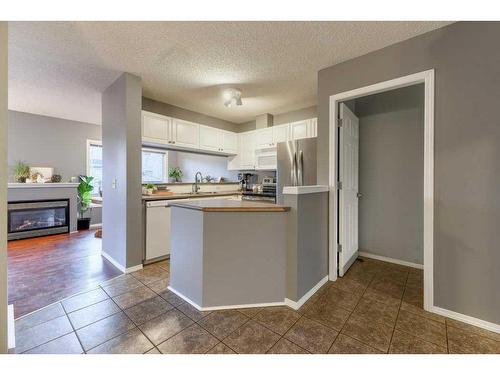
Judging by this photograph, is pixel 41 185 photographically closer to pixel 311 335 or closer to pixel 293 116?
pixel 293 116

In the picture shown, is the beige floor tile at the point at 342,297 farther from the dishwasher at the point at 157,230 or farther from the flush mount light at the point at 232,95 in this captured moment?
the flush mount light at the point at 232,95

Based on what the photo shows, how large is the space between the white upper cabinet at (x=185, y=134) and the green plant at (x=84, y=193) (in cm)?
283

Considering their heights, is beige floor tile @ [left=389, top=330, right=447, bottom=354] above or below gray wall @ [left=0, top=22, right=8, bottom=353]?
below

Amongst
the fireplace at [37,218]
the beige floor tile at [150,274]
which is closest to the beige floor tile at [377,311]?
the beige floor tile at [150,274]

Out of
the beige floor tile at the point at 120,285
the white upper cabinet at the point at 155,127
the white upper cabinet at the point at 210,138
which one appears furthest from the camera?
the white upper cabinet at the point at 210,138

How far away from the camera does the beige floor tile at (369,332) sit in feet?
4.78

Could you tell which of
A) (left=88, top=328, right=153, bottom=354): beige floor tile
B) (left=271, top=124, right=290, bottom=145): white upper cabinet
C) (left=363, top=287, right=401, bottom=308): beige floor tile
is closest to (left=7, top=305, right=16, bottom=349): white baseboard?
(left=88, top=328, right=153, bottom=354): beige floor tile

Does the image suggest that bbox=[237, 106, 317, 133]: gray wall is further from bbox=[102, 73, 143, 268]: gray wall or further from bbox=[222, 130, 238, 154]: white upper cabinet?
bbox=[102, 73, 143, 268]: gray wall

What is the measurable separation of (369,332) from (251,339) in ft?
2.82

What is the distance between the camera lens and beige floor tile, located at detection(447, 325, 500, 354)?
140cm

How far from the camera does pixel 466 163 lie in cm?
168

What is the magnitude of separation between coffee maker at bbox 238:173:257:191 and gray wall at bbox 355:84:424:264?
7.00 feet
